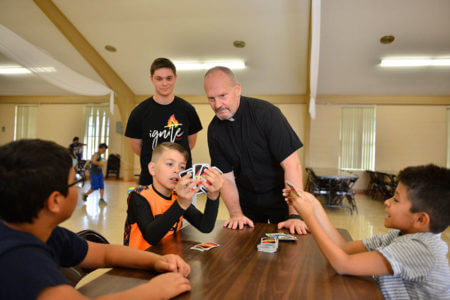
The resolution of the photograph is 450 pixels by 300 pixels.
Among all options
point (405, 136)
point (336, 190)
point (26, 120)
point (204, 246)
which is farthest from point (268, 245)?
point (26, 120)

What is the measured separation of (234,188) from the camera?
6.01ft

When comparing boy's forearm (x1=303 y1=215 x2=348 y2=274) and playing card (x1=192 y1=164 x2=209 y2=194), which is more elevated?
playing card (x1=192 y1=164 x2=209 y2=194)

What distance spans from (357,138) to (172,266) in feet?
32.4

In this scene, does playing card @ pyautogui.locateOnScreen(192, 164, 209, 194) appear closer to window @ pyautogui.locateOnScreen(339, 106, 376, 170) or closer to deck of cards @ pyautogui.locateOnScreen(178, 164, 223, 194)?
deck of cards @ pyautogui.locateOnScreen(178, 164, 223, 194)

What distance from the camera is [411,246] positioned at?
0.93 m

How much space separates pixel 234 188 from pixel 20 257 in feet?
4.36

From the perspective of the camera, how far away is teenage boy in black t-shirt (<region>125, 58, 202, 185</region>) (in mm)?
2186

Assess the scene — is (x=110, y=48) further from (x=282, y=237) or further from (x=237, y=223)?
(x=282, y=237)

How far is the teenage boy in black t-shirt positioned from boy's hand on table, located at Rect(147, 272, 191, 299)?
1.44 meters

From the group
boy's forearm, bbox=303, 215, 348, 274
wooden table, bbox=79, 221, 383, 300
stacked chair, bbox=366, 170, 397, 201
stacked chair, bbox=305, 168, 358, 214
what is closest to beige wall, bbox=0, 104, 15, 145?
stacked chair, bbox=305, 168, 358, 214

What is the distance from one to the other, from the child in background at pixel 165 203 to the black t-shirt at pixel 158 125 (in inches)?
27.4

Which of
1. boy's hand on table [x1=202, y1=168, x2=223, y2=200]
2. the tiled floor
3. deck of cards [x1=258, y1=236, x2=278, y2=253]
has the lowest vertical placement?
the tiled floor

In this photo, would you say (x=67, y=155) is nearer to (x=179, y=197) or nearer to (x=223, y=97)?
(x=179, y=197)

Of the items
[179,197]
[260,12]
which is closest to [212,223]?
[179,197]
